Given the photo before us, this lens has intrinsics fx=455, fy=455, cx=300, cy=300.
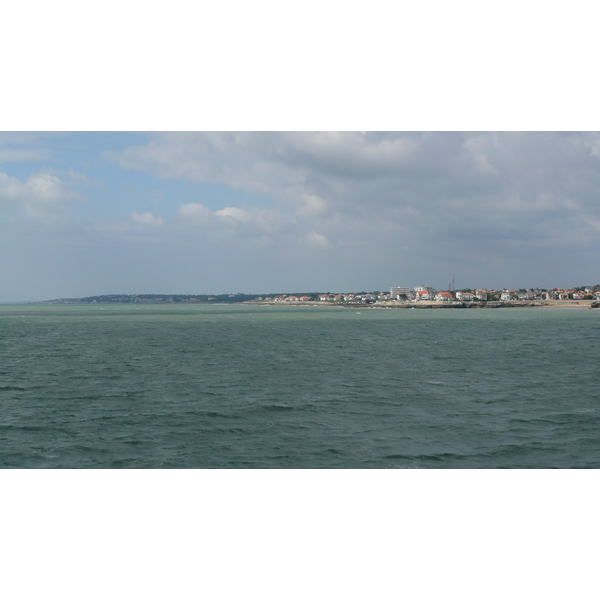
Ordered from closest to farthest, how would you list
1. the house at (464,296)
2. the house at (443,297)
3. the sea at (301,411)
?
1. the sea at (301,411)
2. the house at (443,297)
3. the house at (464,296)

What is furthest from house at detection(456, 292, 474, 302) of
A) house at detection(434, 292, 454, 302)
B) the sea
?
the sea

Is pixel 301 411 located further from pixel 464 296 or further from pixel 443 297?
pixel 464 296

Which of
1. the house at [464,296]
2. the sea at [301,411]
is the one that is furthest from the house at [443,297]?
the sea at [301,411]

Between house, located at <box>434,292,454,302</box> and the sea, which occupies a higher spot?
house, located at <box>434,292,454,302</box>

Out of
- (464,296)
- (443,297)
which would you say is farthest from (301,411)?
(464,296)

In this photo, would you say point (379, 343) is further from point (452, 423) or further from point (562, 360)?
point (452, 423)

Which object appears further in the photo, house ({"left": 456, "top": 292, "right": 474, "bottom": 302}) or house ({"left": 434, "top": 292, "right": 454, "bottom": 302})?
house ({"left": 456, "top": 292, "right": 474, "bottom": 302})

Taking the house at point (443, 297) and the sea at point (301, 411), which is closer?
the sea at point (301, 411)

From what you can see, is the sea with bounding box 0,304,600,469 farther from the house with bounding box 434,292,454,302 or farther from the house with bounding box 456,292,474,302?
the house with bounding box 456,292,474,302

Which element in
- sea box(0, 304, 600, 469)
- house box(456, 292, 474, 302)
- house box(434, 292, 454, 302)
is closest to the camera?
sea box(0, 304, 600, 469)

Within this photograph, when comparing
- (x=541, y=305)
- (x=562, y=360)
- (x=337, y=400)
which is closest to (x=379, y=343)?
(x=562, y=360)

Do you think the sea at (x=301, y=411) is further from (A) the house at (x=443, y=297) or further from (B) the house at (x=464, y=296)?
(B) the house at (x=464, y=296)

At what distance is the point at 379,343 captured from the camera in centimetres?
4088

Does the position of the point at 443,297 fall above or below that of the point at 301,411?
above
